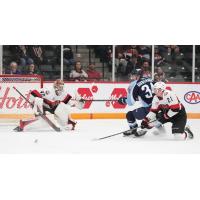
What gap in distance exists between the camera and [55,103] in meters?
7.01

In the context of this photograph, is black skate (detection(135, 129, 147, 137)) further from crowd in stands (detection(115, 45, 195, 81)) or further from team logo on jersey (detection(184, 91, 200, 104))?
crowd in stands (detection(115, 45, 195, 81))

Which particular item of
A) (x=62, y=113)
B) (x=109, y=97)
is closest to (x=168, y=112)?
(x=62, y=113)

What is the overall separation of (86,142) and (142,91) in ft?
3.00

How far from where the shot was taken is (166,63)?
31.9 feet

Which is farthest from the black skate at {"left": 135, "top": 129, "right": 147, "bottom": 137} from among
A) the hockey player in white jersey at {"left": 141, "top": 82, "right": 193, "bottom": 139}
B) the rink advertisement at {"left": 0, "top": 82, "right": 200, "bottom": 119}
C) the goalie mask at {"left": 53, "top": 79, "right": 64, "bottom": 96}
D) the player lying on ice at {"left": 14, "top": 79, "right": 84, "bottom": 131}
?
the rink advertisement at {"left": 0, "top": 82, "right": 200, "bottom": 119}

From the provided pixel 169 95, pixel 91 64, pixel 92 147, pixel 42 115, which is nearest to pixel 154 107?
pixel 169 95

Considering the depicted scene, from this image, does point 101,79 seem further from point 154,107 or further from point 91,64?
point 154,107

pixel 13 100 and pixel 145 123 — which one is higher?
pixel 13 100

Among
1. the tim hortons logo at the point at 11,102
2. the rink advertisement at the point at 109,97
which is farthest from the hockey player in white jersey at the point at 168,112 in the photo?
the rink advertisement at the point at 109,97

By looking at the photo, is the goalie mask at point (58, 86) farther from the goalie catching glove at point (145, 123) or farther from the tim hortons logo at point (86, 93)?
the tim hortons logo at point (86, 93)

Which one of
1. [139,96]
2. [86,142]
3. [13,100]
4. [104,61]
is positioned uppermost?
[104,61]

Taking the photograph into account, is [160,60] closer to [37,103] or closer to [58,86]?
[58,86]

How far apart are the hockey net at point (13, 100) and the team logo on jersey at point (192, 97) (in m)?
2.74

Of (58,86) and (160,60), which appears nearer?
(58,86)
